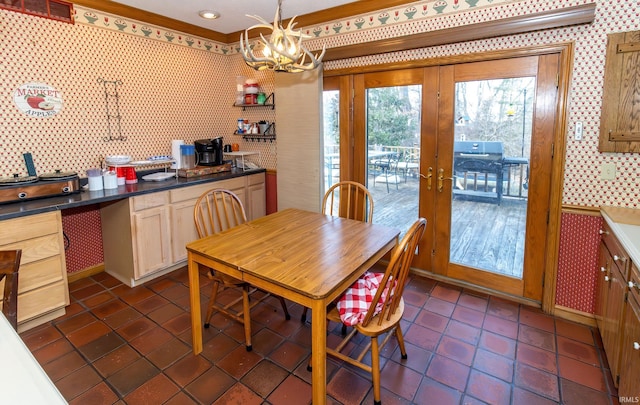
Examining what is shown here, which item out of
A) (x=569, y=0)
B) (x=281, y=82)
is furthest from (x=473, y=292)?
(x=281, y=82)

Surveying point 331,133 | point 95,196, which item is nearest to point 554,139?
point 331,133

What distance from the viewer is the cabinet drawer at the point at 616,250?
5.73 feet

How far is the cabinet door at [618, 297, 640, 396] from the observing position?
1.50 m

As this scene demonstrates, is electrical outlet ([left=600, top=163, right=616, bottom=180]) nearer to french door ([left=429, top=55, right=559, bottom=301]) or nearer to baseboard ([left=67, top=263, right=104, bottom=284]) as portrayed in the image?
french door ([left=429, top=55, right=559, bottom=301])

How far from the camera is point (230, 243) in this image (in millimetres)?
2145

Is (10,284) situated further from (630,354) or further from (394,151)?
(394,151)

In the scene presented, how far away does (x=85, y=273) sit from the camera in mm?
3352

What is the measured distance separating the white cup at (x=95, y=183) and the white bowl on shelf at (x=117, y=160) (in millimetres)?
342

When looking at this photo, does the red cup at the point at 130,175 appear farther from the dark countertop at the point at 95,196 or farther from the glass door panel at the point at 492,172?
the glass door panel at the point at 492,172

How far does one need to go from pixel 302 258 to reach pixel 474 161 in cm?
186

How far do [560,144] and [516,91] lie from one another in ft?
1.68

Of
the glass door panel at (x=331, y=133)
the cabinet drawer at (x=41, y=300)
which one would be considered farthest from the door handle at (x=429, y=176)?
the cabinet drawer at (x=41, y=300)

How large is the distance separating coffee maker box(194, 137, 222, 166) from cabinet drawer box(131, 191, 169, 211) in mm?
783

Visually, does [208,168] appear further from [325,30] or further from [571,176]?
[571,176]
